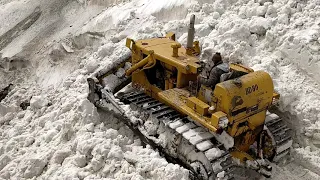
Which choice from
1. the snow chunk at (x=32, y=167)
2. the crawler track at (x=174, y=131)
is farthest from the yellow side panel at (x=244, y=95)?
the snow chunk at (x=32, y=167)

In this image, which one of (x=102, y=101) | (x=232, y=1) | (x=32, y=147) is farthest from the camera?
(x=232, y=1)

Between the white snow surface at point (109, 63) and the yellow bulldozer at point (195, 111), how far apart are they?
11.3 inches

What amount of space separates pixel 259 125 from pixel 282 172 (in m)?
0.81

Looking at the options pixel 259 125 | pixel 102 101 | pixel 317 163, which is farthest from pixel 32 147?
pixel 317 163

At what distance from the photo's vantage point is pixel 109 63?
27.2ft

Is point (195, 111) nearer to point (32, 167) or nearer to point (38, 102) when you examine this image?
point (32, 167)

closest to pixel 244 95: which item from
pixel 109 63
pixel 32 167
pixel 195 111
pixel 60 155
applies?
pixel 195 111

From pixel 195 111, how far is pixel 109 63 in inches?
119

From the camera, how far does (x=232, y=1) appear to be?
892cm

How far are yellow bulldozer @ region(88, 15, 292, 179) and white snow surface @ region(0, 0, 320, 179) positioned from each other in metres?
0.29

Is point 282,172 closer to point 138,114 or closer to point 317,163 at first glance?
point 317,163

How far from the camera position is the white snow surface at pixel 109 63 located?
594cm

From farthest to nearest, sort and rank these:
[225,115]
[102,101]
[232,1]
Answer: [232,1] < [102,101] < [225,115]

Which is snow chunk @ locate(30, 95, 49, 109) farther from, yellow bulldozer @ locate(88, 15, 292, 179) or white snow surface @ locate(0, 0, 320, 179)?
yellow bulldozer @ locate(88, 15, 292, 179)
